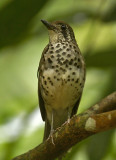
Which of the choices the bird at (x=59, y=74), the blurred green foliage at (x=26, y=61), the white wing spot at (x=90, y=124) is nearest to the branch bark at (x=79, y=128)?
the white wing spot at (x=90, y=124)

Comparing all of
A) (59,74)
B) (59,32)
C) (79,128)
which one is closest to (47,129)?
(59,74)

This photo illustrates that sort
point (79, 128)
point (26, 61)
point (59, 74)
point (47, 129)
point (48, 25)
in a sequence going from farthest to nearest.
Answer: point (26, 61) → point (47, 129) → point (48, 25) → point (59, 74) → point (79, 128)

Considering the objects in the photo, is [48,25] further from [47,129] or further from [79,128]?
[79,128]

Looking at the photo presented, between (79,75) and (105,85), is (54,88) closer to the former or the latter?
(79,75)

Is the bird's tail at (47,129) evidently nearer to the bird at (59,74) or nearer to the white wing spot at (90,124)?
the bird at (59,74)

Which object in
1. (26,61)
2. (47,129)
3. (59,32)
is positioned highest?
(59,32)

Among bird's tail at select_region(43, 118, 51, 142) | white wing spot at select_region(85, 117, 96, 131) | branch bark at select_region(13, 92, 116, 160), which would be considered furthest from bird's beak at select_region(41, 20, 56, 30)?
white wing spot at select_region(85, 117, 96, 131)

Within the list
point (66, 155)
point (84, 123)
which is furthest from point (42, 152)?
point (66, 155)

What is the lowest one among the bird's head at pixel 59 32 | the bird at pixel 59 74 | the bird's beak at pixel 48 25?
the bird at pixel 59 74
